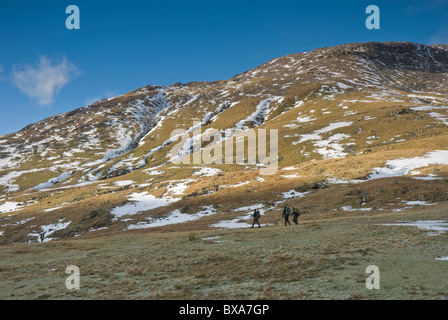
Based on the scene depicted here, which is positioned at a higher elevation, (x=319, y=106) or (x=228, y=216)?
(x=319, y=106)

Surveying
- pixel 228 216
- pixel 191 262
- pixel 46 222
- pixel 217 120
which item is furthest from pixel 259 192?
pixel 217 120

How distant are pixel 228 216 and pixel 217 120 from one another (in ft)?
493

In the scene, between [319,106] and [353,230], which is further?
[319,106]

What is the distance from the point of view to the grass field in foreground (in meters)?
10.2

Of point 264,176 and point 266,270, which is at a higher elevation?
point 264,176

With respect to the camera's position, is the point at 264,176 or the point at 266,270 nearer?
the point at 266,270

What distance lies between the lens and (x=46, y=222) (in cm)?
5872

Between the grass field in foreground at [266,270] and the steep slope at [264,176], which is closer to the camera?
the grass field in foreground at [266,270]

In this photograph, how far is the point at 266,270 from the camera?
43.7ft

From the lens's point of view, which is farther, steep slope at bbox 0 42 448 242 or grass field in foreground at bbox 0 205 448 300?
steep slope at bbox 0 42 448 242

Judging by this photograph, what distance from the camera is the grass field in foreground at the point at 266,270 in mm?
10195
